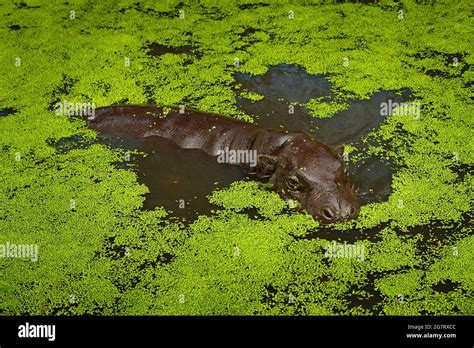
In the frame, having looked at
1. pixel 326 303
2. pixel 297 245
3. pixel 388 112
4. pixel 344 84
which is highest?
pixel 344 84

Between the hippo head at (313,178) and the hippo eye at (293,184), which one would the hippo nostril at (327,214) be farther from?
the hippo eye at (293,184)

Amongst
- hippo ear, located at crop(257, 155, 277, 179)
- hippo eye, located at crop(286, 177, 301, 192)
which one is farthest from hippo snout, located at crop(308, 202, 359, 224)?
hippo ear, located at crop(257, 155, 277, 179)

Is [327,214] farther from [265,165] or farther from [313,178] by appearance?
[265,165]

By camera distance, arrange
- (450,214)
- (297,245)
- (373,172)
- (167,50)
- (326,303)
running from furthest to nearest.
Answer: (167,50)
(373,172)
(450,214)
(297,245)
(326,303)

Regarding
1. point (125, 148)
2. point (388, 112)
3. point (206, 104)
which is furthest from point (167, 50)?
point (388, 112)

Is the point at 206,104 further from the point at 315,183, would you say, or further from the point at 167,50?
the point at 315,183

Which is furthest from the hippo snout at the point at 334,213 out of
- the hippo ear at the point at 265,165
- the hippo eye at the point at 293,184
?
the hippo ear at the point at 265,165

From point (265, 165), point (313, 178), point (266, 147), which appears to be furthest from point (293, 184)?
point (266, 147)
